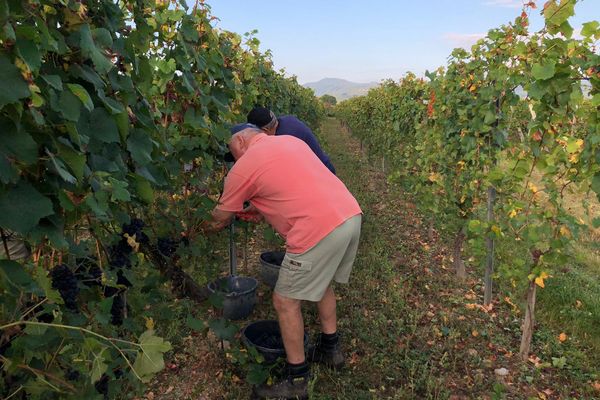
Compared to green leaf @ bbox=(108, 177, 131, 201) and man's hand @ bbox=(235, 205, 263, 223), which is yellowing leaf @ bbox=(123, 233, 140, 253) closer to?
green leaf @ bbox=(108, 177, 131, 201)

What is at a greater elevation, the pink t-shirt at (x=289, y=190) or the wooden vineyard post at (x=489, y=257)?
the pink t-shirt at (x=289, y=190)

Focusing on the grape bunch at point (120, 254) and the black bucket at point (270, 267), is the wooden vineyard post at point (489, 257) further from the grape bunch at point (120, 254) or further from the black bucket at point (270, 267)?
the grape bunch at point (120, 254)

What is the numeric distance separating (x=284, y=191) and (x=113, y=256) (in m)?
1.18

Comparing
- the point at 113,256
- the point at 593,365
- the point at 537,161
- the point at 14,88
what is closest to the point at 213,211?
the point at 113,256

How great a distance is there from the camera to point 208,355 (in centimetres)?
350

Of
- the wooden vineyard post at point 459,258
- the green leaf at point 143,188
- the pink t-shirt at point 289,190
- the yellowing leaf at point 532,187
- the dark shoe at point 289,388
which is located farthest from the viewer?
the wooden vineyard post at point 459,258

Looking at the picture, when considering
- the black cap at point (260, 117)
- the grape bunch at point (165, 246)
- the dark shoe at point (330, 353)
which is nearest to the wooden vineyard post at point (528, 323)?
the dark shoe at point (330, 353)

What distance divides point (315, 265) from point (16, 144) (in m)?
2.01

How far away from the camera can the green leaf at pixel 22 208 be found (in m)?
1.00

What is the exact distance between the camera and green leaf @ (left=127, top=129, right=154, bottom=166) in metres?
1.55

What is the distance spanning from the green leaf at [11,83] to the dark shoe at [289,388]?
2599mm

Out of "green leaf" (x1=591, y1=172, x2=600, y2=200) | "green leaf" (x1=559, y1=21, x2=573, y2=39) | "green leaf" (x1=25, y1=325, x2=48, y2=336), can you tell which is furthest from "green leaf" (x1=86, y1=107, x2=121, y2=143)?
"green leaf" (x1=559, y1=21, x2=573, y2=39)

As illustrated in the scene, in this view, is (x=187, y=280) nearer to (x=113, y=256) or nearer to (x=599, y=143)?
(x=113, y=256)

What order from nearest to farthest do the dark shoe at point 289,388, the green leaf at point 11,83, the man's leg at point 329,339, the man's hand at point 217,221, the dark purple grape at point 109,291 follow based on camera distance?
1. the green leaf at point 11,83
2. the dark purple grape at point 109,291
3. the man's hand at point 217,221
4. the dark shoe at point 289,388
5. the man's leg at point 329,339
